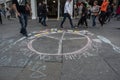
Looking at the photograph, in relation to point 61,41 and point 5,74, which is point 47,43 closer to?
point 61,41

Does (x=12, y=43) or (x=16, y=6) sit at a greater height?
(x=16, y=6)

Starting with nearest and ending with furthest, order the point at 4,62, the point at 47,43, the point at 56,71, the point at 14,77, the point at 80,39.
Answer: the point at 14,77 → the point at 56,71 → the point at 4,62 → the point at 47,43 → the point at 80,39

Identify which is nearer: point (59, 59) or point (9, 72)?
point (9, 72)

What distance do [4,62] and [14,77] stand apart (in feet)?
3.69

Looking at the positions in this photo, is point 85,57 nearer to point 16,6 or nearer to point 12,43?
point 12,43

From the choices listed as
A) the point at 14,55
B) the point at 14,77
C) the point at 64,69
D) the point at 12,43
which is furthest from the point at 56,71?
the point at 12,43

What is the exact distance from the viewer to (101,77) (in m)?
4.51

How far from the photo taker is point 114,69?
4.98 meters

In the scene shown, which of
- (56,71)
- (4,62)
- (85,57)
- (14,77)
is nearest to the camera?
(14,77)

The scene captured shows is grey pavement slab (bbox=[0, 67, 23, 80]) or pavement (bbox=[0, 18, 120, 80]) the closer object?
grey pavement slab (bbox=[0, 67, 23, 80])

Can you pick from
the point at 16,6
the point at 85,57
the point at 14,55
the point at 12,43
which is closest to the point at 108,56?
the point at 85,57

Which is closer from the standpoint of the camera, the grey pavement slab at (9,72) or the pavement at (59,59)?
the grey pavement slab at (9,72)

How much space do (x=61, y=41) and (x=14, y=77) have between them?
11.8 feet

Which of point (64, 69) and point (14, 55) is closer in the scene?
point (64, 69)
